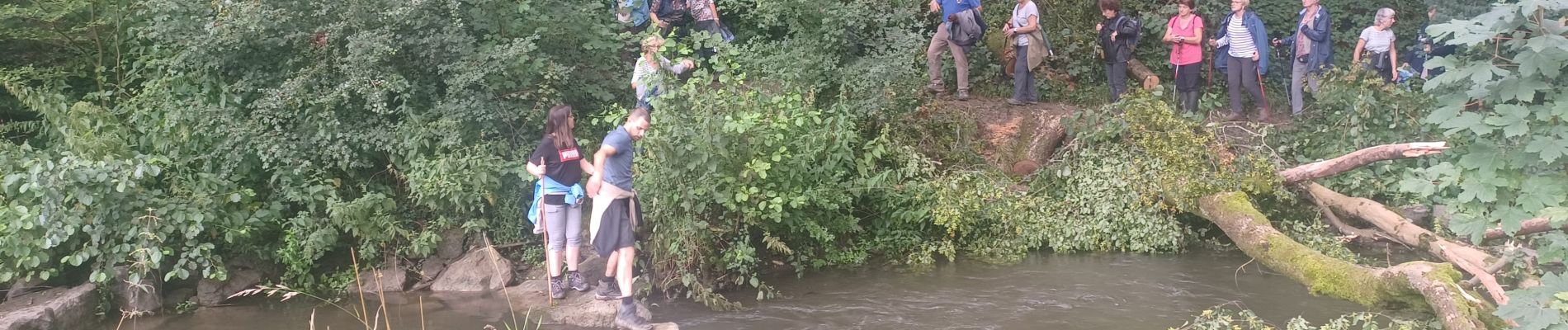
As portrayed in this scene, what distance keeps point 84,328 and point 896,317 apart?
609 cm

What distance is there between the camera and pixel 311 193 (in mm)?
8516

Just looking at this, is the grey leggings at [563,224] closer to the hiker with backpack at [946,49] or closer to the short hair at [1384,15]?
the hiker with backpack at [946,49]

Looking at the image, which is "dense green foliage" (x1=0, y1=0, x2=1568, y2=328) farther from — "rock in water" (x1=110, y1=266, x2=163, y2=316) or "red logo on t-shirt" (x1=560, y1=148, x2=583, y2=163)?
"red logo on t-shirt" (x1=560, y1=148, x2=583, y2=163)

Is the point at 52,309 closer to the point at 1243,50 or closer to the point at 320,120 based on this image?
the point at 320,120

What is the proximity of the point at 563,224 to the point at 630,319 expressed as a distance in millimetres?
905

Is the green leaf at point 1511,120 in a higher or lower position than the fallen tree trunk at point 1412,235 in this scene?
higher

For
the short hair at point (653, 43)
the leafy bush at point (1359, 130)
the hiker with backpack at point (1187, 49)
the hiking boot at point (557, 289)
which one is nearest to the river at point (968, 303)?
the hiking boot at point (557, 289)

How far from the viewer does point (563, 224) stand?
23.4 ft

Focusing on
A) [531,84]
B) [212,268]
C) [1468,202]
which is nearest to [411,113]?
[531,84]

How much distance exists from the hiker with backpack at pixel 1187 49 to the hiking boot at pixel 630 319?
245 inches

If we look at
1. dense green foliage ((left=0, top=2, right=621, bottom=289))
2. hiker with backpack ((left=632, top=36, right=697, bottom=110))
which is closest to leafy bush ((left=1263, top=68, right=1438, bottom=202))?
hiker with backpack ((left=632, top=36, right=697, bottom=110))

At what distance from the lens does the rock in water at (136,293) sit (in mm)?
7812

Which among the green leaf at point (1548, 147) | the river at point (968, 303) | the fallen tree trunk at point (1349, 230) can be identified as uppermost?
the green leaf at point (1548, 147)

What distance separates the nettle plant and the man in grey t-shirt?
436 centimetres
